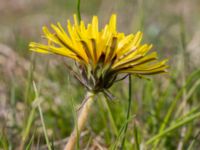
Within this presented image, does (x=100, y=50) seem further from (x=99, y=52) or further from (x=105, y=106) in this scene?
(x=105, y=106)

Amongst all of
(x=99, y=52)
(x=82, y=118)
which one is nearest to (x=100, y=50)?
(x=99, y=52)

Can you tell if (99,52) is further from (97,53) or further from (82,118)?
(82,118)

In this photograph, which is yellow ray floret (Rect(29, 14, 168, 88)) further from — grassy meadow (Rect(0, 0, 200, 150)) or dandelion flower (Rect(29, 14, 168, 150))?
grassy meadow (Rect(0, 0, 200, 150))

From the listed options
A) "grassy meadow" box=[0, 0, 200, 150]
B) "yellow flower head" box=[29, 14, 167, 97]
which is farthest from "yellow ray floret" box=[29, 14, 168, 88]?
"grassy meadow" box=[0, 0, 200, 150]

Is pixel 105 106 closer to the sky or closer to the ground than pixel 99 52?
closer to the ground

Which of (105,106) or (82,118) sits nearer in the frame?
(82,118)

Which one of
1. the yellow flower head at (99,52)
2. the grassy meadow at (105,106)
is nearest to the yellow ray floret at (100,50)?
the yellow flower head at (99,52)

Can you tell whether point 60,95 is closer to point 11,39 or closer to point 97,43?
point 97,43

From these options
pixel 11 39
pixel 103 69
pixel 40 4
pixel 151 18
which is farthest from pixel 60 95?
pixel 40 4
